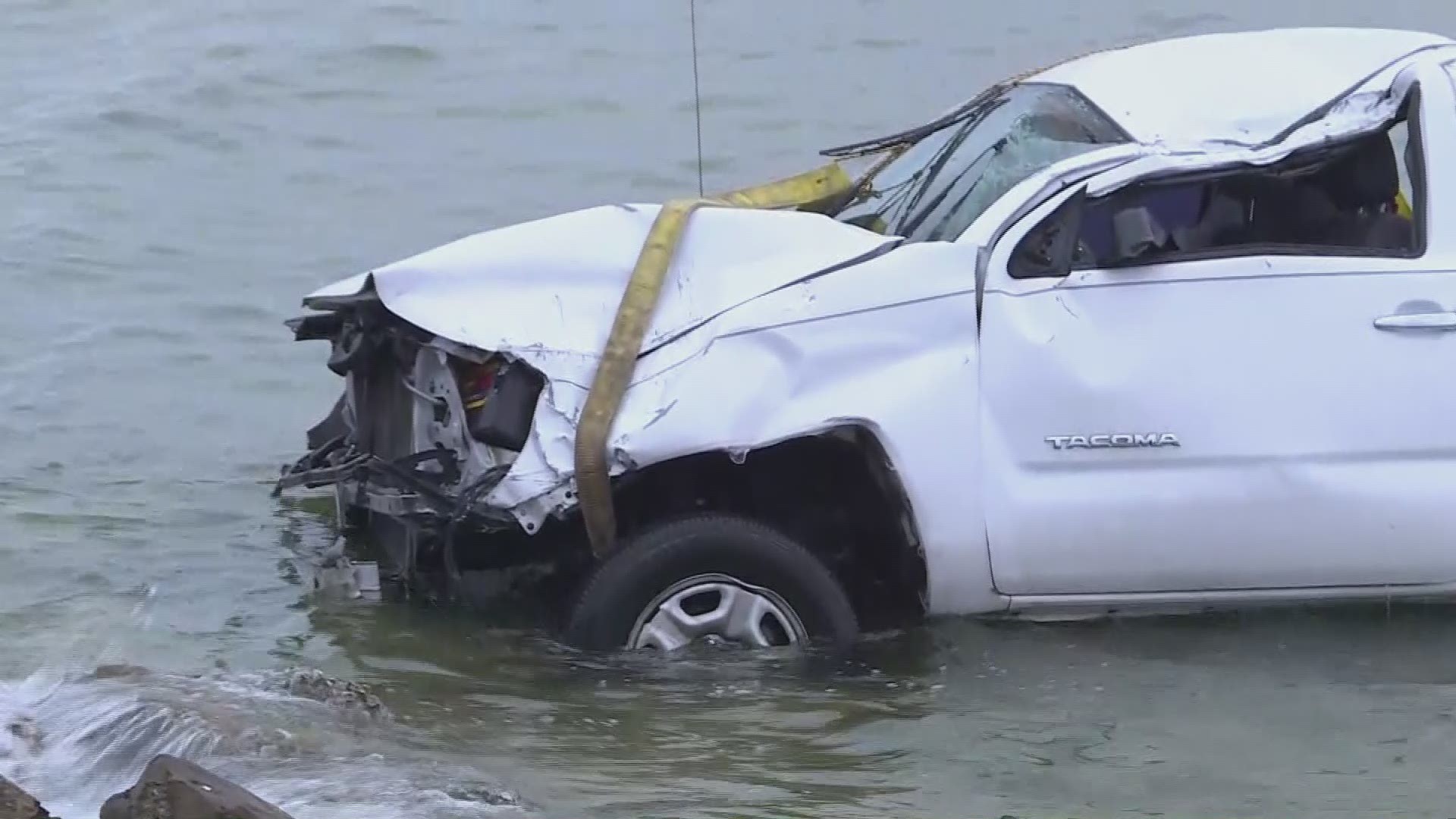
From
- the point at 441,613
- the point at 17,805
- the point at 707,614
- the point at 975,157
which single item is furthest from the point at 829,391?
the point at 17,805

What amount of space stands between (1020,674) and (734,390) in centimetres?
130

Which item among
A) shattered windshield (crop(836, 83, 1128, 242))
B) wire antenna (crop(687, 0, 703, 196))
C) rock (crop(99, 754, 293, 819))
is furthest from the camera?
wire antenna (crop(687, 0, 703, 196))

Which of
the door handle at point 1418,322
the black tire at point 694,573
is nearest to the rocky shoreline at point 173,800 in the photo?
the black tire at point 694,573

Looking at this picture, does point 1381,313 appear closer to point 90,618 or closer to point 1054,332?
point 1054,332

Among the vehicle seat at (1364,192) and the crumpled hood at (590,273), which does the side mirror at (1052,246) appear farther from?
the vehicle seat at (1364,192)

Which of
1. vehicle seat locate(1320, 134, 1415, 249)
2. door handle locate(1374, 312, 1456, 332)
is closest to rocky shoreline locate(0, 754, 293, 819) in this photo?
door handle locate(1374, 312, 1456, 332)

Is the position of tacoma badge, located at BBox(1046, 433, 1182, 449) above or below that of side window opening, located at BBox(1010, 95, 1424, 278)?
below

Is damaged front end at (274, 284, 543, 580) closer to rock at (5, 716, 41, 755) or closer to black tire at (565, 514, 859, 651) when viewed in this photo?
black tire at (565, 514, 859, 651)

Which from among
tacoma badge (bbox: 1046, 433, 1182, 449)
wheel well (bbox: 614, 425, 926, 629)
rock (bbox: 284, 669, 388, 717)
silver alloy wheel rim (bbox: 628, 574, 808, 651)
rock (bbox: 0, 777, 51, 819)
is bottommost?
rock (bbox: 284, 669, 388, 717)

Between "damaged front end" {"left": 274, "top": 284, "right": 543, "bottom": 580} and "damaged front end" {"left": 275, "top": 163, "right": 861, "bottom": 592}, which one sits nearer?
"damaged front end" {"left": 275, "top": 163, "right": 861, "bottom": 592}

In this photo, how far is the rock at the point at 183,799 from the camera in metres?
4.28

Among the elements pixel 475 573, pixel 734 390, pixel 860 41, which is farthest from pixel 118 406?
pixel 860 41

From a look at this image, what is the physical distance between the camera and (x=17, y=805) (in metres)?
4.38

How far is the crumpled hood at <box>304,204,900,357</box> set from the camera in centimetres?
610
